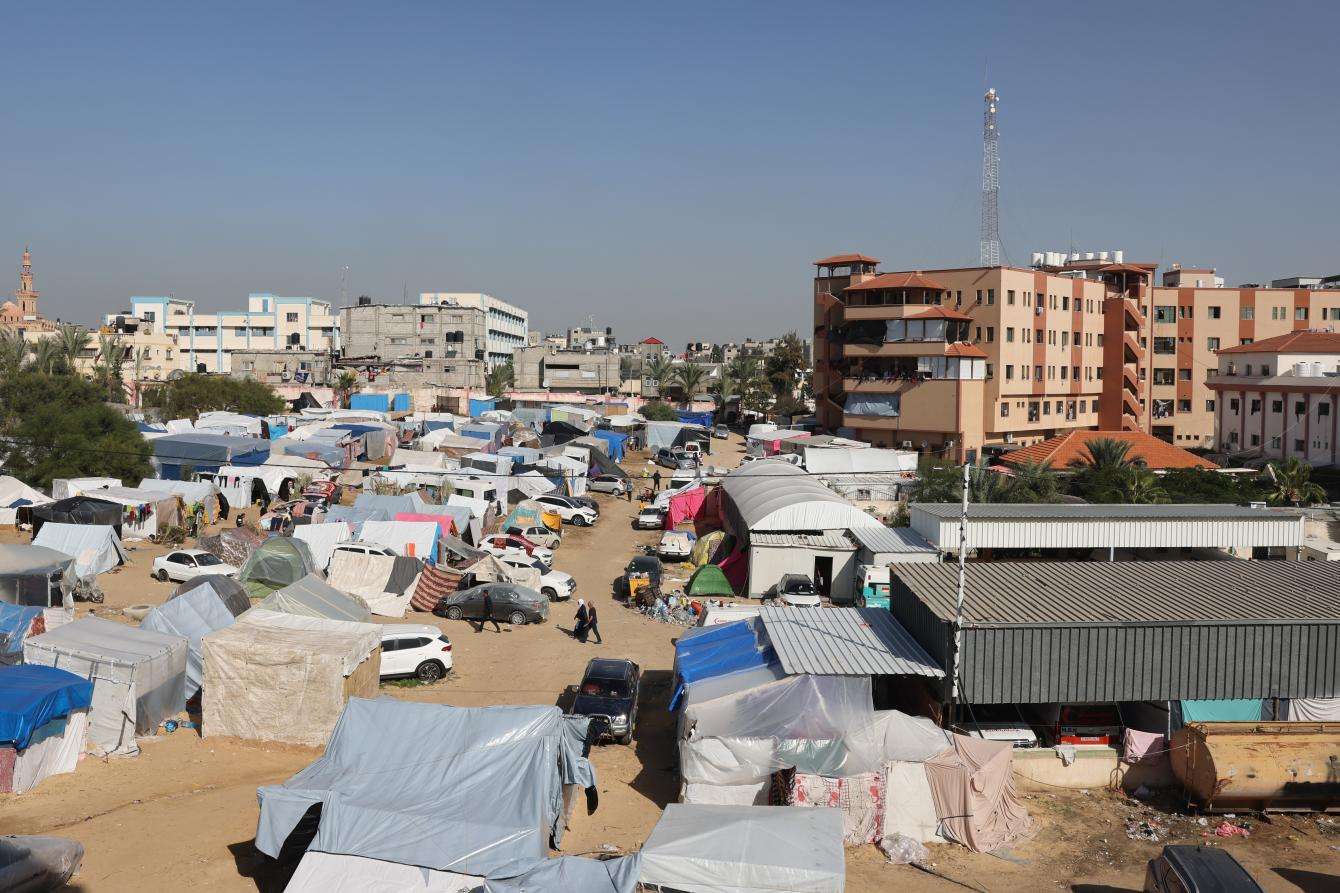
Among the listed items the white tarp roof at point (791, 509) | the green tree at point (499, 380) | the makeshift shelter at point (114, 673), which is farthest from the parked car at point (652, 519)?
the green tree at point (499, 380)

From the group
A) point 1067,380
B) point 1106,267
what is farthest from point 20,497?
point 1106,267

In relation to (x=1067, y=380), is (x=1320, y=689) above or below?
below

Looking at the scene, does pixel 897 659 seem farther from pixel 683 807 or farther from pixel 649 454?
pixel 649 454

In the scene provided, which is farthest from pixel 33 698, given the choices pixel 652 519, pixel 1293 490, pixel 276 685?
pixel 1293 490

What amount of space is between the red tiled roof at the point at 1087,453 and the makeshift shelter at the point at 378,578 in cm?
2341

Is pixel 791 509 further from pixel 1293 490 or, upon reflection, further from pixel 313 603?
pixel 1293 490

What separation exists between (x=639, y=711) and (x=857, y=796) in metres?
5.50

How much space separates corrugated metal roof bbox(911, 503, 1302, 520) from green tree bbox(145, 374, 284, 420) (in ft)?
151

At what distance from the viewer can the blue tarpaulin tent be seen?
478 inches

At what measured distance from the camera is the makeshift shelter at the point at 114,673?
46.1ft

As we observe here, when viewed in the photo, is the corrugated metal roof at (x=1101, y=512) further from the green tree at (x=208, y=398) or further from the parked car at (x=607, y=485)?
the green tree at (x=208, y=398)

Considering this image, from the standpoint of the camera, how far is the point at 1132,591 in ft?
52.6

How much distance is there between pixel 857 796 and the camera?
12117 mm

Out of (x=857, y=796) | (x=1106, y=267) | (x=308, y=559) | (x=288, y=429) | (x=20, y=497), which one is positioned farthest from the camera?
(x=1106, y=267)
